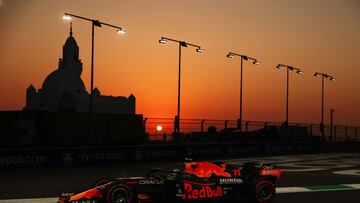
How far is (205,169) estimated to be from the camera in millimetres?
10891

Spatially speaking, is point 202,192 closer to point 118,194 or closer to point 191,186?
point 191,186

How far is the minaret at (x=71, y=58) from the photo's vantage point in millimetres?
129375

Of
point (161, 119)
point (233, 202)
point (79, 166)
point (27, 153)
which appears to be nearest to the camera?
point (233, 202)

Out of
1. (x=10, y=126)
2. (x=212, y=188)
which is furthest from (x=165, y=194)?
(x=10, y=126)

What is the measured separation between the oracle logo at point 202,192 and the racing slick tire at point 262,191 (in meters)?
0.82

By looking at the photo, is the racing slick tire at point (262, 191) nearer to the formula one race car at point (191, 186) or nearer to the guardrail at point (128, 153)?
the formula one race car at point (191, 186)

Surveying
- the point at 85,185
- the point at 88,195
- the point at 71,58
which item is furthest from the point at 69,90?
the point at 88,195

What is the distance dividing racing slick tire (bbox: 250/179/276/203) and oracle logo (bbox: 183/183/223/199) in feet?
2.69

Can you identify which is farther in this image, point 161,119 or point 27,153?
point 161,119

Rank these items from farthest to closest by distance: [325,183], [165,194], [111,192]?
[325,183] < [165,194] < [111,192]

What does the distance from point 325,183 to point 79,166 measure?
1227cm

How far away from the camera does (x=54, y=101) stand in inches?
4665

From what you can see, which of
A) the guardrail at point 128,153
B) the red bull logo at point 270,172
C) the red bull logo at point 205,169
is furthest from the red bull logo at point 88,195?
the guardrail at point 128,153

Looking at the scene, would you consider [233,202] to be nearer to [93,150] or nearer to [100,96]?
[93,150]
